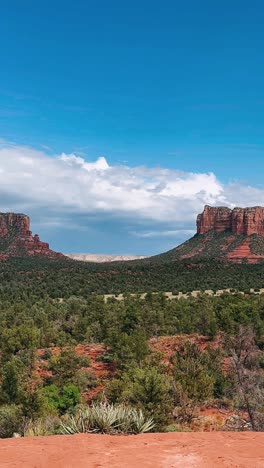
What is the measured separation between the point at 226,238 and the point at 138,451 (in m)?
129

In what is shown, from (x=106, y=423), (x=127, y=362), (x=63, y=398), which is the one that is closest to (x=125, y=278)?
(x=127, y=362)

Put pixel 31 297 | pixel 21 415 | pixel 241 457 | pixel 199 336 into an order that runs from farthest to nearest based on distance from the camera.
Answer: pixel 31 297, pixel 199 336, pixel 21 415, pixel 241 457

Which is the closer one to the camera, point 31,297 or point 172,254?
point 31,297

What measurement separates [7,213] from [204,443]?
14754cm

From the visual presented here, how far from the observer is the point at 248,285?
75.9 metres

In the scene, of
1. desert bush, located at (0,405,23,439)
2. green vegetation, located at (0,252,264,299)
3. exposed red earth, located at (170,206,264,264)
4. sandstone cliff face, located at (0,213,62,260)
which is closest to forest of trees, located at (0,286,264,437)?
desert bush, located at (0,405,23,439)

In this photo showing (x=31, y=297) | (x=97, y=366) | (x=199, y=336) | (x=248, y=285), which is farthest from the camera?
(x=248, y=285)

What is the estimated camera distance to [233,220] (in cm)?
14138

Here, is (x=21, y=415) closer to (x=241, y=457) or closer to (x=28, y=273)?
(x=241, y=457)

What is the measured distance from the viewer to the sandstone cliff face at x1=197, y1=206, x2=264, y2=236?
135500 millimetres

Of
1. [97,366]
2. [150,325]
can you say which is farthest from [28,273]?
[97,366]

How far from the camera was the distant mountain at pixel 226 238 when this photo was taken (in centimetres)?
11727

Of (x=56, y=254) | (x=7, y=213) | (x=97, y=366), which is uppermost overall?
(x=7, y=213)

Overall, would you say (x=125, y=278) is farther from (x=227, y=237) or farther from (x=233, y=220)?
(x=233, y=220)
